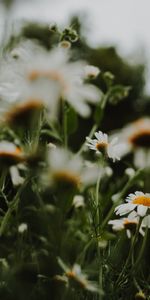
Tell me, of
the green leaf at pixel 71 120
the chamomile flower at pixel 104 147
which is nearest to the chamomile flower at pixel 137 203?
the chamomile flower at pixel 104 147

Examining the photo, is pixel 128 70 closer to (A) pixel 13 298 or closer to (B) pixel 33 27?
(B) pixel 33 27

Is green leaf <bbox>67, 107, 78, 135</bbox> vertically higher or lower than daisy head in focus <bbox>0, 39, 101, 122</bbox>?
higher

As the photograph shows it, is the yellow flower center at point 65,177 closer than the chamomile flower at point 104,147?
Yes

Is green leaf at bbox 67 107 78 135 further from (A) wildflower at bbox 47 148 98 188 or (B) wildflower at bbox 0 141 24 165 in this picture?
(A) wildflower at bbox 47 148 98 188

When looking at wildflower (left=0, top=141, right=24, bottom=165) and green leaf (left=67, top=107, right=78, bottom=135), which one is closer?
wildflower (left=0, top=141, right=24, bottom=165)

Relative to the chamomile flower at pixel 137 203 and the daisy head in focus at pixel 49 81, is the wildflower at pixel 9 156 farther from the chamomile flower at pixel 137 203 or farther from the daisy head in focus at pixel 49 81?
the chamomile flower at pixel 137 203

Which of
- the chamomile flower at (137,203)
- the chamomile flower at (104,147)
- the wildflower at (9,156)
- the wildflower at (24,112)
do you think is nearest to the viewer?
the wildflower at (24,112)

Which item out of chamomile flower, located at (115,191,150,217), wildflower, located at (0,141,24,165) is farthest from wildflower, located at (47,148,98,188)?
chamomile flower, located at (115,191,150,217)
